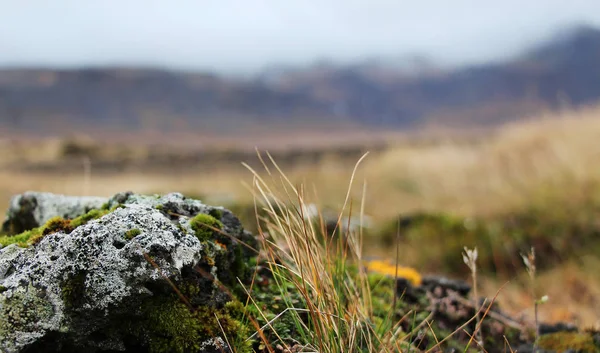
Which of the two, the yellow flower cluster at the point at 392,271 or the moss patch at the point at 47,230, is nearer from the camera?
the moss patch at the point at 47,230

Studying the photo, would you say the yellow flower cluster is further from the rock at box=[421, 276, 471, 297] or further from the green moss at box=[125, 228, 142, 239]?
the green moss at box=[125, 228, 142, 239]

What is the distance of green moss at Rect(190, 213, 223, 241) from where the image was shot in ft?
6.57

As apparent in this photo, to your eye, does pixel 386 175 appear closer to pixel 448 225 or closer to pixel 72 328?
pixel 448 225

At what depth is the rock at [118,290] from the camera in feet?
5.51

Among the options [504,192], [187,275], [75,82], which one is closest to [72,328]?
[187,275]

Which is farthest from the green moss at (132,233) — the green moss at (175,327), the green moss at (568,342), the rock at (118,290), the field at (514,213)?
the green moss at (568,342)

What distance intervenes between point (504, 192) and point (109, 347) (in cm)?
786

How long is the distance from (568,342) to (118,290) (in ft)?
7.91

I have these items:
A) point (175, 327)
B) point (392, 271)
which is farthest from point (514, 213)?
point (175, 327)

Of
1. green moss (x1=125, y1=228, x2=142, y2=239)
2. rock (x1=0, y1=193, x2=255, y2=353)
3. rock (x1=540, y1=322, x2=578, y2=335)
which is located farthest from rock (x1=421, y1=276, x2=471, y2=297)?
green moss (x1=125, y1=228, x2=142, y2=239)

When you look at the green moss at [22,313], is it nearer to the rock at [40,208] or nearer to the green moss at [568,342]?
the rock at [40,208]

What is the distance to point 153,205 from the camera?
2.07 meters

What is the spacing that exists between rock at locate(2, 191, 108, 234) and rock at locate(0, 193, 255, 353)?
0.72 meters

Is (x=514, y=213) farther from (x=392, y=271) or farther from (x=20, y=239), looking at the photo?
(x=20, y=239)
